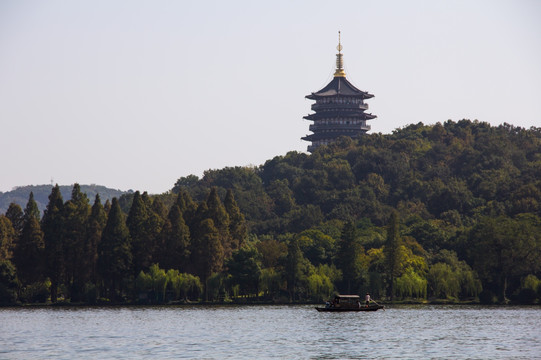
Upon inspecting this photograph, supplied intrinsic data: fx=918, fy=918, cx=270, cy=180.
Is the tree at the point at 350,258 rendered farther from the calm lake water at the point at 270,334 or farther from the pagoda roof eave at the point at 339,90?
the pagoda roof eave at the point at 339,90

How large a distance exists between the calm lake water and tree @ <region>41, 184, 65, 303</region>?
12087 millimetres

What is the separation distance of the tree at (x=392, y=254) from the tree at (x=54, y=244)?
32.9 meters

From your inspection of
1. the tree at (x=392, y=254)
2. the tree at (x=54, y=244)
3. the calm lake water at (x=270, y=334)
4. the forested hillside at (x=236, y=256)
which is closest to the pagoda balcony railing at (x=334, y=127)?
the forested hillside at (x=236, y=256)

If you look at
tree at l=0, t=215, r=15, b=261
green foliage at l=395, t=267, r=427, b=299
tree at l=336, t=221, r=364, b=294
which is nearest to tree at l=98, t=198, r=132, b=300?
tree at l=0, t=215, r=15, b=261

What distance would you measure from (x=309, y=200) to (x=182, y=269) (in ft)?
177

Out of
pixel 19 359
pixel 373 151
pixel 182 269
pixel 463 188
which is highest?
pixel 373 151

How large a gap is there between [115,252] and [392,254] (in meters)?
27.8

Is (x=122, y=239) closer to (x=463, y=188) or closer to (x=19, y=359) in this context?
(x=19, y=359)

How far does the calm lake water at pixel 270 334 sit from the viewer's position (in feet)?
156

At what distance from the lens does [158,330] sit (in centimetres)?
6022

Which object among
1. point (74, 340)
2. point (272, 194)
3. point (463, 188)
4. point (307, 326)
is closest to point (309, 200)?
point (272, 194)

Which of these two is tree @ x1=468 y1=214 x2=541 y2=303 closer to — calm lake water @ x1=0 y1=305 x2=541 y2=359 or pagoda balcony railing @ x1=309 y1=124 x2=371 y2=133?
calm lake water @ x1=0 y1=305 x2=541 y2=359

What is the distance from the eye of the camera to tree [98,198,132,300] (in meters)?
91.5

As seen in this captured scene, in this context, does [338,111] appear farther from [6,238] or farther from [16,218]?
[6,238]
